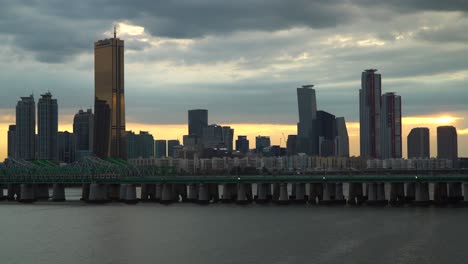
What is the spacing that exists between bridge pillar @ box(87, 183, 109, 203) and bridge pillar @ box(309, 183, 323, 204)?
5055cm

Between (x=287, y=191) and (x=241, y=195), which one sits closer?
(x=241, y=195)

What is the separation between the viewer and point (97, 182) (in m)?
186

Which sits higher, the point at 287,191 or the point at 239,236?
the point at 287,191

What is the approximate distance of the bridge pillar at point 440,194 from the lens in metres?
157

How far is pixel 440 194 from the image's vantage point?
522 feet

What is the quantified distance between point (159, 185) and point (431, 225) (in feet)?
274

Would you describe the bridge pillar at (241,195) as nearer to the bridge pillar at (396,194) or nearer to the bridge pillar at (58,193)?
the bridge pillar at (396,194)

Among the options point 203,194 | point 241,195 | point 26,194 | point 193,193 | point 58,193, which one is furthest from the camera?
point 26,194

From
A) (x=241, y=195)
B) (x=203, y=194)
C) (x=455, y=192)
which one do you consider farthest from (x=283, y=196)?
(x=455, y=192)

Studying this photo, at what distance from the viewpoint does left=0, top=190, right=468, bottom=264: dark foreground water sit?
84.6m

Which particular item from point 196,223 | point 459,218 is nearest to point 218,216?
point 196,223

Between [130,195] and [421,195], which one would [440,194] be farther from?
[130,195]

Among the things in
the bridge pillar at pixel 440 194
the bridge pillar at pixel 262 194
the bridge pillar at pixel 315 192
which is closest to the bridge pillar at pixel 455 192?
the bridge pillar at pixel 440 194

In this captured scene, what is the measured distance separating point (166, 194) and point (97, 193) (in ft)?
64.9
